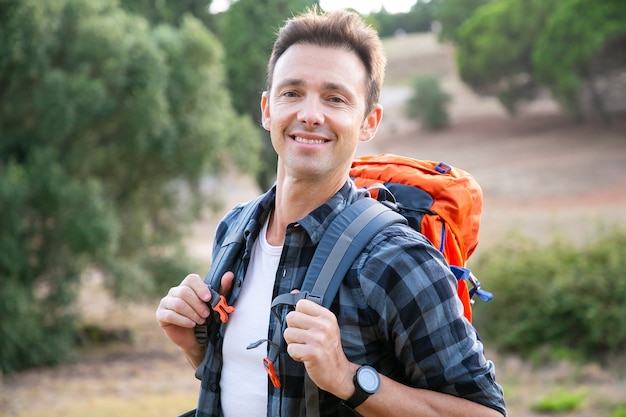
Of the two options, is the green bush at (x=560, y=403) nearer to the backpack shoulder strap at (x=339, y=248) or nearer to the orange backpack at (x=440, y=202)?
the orange backpack at (x=440, y=202)

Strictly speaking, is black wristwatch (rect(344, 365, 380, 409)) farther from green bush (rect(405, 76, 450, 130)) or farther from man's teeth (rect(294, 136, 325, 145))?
green bush (rect(405, 76, 450, 130))

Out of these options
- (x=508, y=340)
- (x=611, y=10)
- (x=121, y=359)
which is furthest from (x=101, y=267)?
(x=611, y=10)

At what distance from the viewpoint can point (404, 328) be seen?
163 cm

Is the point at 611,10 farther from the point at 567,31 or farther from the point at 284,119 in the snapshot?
the point at 284,119

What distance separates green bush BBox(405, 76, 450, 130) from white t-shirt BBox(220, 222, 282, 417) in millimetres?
34870

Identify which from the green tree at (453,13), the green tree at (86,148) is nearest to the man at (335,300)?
the green tree at (86,148)

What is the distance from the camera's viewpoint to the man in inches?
64.1

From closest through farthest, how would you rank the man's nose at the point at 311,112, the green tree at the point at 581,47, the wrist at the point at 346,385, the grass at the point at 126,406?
the wrist at the point at 346,385, the man's nose at the point at 311,112, the grass at the point at 126,406, the green tree at the point at 581,47

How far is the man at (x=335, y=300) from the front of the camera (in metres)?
1.63

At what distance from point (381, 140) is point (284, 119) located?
34948 mm

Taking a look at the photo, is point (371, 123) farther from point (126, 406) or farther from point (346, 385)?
point (126, 406)

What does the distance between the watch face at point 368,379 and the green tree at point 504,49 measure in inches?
1190

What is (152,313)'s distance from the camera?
664 inches

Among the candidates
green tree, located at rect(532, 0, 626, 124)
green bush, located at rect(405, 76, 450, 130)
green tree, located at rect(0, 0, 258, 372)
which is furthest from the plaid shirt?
green bush, located at rect(405, 76, 450, 130)
